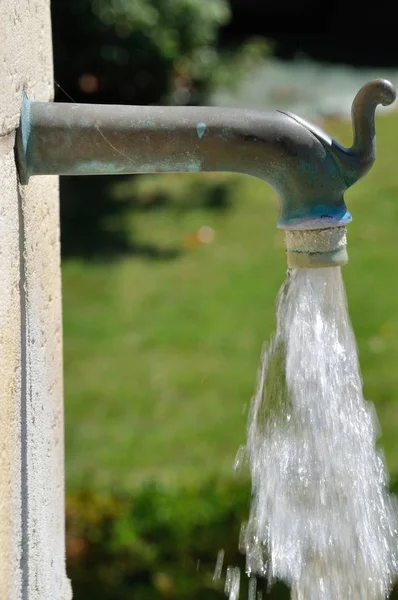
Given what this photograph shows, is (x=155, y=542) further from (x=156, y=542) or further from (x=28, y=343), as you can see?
(x=28, y=343)

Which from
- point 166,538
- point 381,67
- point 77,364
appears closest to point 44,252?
point 166,538

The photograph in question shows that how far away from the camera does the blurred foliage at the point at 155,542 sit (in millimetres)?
3100

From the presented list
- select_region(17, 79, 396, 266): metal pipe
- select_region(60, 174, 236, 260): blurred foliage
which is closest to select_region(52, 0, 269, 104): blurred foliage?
select_region(60, 174, 236, 260): blurred foliage

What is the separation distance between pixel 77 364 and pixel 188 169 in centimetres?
410

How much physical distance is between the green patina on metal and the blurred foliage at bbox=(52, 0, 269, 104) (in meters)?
5.32

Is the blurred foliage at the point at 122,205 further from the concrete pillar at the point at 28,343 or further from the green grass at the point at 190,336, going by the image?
the concrete pillar at the point at 28,343

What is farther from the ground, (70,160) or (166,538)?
(166,538)

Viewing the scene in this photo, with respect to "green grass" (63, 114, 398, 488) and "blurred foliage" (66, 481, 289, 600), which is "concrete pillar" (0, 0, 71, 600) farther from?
"green grass" (63, 114, 398, 488)

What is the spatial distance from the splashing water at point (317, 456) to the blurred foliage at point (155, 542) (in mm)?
1366

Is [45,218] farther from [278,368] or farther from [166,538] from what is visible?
[166,538]

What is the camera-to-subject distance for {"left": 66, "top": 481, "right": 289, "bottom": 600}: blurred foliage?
3.10 meters

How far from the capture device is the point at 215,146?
1.07 metres

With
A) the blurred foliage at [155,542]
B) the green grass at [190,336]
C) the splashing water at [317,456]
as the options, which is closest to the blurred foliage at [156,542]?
the blurred foliage at [155,542]

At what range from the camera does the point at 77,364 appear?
5117mm
